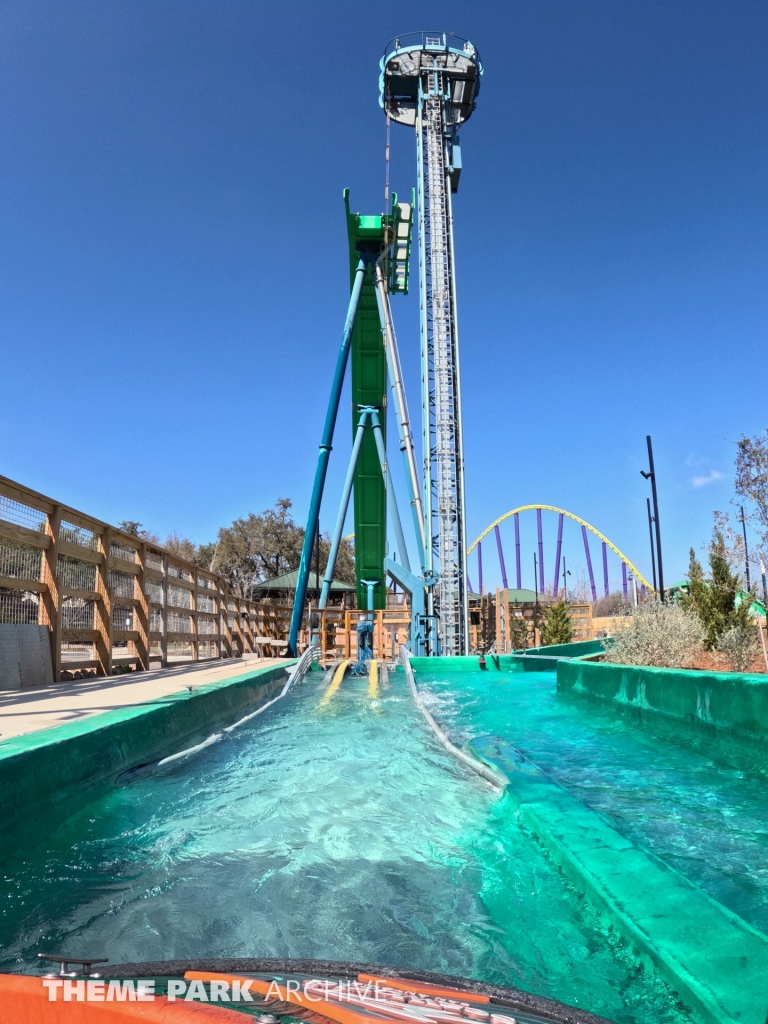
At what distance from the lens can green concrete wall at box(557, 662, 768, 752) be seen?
4.30m

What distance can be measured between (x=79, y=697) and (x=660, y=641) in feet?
21.3

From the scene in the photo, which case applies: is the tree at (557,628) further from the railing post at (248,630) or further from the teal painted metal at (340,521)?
the railing post at (248,630)

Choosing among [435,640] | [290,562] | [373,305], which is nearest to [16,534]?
[435,640]

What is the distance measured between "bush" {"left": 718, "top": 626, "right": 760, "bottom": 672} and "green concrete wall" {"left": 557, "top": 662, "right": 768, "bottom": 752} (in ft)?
5.50

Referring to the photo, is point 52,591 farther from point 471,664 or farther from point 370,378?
point 370,378

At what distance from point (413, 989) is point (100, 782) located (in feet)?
8.93

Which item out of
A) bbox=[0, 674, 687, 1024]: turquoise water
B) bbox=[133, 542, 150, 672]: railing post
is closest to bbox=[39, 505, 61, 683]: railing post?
bbox=[133, 542, 150, 672]: railing post

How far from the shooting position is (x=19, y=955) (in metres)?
1.93

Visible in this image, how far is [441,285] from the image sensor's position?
20.0 meters

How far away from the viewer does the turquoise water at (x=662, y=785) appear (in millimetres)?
2494

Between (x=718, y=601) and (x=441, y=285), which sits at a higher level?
(x=441, y=285)

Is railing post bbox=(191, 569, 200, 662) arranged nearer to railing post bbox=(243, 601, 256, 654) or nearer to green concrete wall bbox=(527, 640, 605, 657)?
railing post bbox=(243, 601, 256, 654)

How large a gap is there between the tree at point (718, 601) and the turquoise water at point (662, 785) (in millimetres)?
3456

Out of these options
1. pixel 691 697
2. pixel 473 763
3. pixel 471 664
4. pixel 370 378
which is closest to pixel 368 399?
pixel 370 378
